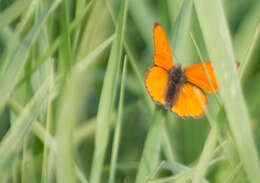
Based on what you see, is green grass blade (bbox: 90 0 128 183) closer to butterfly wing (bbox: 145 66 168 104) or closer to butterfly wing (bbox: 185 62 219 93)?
butterfly wing (bbox: 145 66 168 104)

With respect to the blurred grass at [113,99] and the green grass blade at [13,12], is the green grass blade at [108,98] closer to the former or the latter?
the blurred grass at [113,99]

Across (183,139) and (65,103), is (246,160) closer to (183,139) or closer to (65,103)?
(65,103)

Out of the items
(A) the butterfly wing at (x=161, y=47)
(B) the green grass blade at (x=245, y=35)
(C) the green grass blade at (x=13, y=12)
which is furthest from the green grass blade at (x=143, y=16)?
(C) the green grass blade at (x=13, y=12)

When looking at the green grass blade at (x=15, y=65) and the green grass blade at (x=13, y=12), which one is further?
the green grass blade at (x=13, y=12)

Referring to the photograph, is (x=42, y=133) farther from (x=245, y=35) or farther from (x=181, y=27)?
(x=245, y=35)

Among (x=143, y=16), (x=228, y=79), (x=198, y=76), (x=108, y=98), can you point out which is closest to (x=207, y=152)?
(x=228, y=79)

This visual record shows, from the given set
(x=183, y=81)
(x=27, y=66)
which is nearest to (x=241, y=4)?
(x=183, y=81)
